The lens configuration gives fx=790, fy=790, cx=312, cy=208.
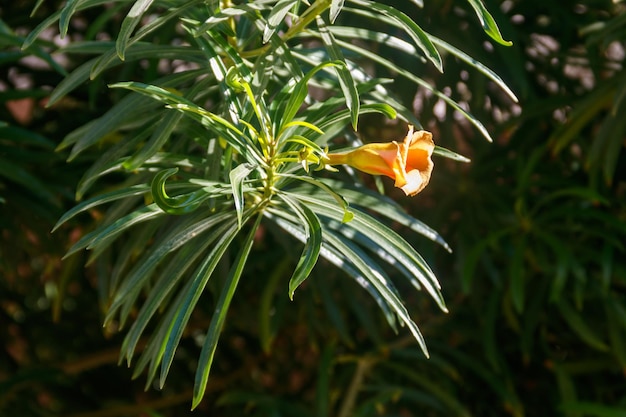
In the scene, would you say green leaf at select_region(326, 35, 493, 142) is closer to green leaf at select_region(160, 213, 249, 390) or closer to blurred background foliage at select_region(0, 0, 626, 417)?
green leaf at select_region(160, 213, 249, 390)

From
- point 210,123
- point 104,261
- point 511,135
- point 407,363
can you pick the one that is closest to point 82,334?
point 104,261

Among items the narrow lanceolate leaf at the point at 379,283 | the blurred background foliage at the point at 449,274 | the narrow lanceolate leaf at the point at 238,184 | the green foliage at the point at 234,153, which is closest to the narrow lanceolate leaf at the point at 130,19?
the green foliage at the point at 234,153

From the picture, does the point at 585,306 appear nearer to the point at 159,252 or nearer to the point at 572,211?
the point at 572,211

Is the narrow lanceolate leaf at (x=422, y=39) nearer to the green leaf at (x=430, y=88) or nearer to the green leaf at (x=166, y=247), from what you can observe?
the green leaf at (x=430, y=88)

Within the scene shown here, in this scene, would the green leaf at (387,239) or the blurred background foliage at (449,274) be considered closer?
the green leaf at (387,239)

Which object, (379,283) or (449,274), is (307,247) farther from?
(449,274)
